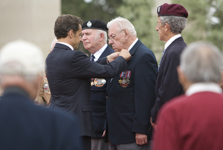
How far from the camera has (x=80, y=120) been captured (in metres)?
4.05

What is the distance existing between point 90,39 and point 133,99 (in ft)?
4.31

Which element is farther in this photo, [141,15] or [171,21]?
[141,15]

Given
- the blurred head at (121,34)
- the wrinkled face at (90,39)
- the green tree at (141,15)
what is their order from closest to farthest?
the blurred head at (121,34), the wrinkled face at (90,39), the green tree at (141,15)

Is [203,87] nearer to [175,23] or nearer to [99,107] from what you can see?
[175,23]

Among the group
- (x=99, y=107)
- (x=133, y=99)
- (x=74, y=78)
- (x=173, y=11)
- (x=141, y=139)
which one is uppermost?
(x=173, y=11)

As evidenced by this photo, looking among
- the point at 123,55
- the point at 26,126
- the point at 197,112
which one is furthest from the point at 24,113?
the point at 123,55

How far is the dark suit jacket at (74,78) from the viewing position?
394cm

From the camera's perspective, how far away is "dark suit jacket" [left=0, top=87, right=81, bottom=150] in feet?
6.48

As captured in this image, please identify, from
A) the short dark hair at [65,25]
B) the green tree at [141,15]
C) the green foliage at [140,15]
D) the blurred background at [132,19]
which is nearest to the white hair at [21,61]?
the short dark hair at [65,25]

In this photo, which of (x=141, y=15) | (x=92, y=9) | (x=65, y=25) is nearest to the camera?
(x=65, y=25)

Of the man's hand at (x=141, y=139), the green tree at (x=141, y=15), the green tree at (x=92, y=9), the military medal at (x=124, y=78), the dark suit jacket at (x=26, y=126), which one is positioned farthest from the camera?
the green tree at (x=92, y=9)

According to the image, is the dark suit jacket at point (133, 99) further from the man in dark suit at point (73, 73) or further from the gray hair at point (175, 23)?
the gray hair at point (175, 23)

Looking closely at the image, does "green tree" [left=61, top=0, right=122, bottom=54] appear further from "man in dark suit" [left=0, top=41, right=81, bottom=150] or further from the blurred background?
"man in dark suit" [left=0, top=41, right=81, bottom=150]

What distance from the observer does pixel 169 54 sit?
387 cm
